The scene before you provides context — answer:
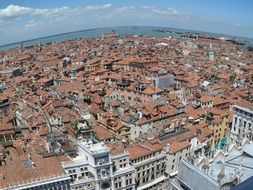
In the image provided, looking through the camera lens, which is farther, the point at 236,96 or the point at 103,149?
the point at 236,96

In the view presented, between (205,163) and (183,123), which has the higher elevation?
(205,163)

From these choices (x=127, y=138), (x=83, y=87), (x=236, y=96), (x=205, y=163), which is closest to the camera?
(x=205, y=163)

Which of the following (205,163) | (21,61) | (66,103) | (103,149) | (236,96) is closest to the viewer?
(205,163)

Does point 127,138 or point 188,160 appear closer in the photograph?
point 188,160

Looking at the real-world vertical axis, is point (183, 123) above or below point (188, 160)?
below

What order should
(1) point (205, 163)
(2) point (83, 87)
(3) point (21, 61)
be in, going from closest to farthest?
(1) point (205, 163), (2) point (83, 87), (3) point (21, 61)

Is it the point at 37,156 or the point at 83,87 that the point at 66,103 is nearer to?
the point at 83,87

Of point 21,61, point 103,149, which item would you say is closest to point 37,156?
point 103,149

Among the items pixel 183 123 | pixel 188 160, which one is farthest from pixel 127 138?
pixel 188 160

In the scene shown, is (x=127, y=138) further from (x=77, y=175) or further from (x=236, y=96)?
(x=236, y=96)
